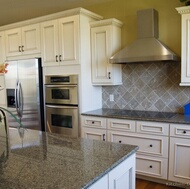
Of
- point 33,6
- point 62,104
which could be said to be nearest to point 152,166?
point 62,104

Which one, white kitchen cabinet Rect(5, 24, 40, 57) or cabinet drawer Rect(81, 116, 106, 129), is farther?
white kitchen cabinet Rect(5, 24, 40, 57)

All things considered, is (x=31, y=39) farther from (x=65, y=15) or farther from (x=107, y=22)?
(x=107, y=22)

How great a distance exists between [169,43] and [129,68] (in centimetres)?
70

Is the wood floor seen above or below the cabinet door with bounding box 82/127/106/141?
below

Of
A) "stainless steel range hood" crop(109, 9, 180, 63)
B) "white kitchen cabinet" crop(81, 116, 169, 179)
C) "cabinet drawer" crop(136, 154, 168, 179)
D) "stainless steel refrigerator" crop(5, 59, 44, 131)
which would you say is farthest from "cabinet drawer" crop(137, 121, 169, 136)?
"stainless steel refrigerator" crop(5, 59, 44, 131)

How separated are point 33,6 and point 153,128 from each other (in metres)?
2.97

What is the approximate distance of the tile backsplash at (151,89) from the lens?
3.08m

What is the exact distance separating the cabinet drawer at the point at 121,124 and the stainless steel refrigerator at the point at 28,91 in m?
1.26

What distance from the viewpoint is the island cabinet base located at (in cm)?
116

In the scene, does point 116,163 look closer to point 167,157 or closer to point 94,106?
point 167,157

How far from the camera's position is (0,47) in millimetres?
4082

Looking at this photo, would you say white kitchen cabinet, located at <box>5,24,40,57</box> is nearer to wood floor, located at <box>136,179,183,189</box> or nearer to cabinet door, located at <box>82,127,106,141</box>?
cabinet door, located at <box>82,127,106,141</box>

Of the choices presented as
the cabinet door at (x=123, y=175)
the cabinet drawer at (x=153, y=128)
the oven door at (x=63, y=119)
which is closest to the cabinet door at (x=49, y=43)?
the oven door at (x=63, y=119)

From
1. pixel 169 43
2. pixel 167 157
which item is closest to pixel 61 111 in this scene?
pixel 167 157
